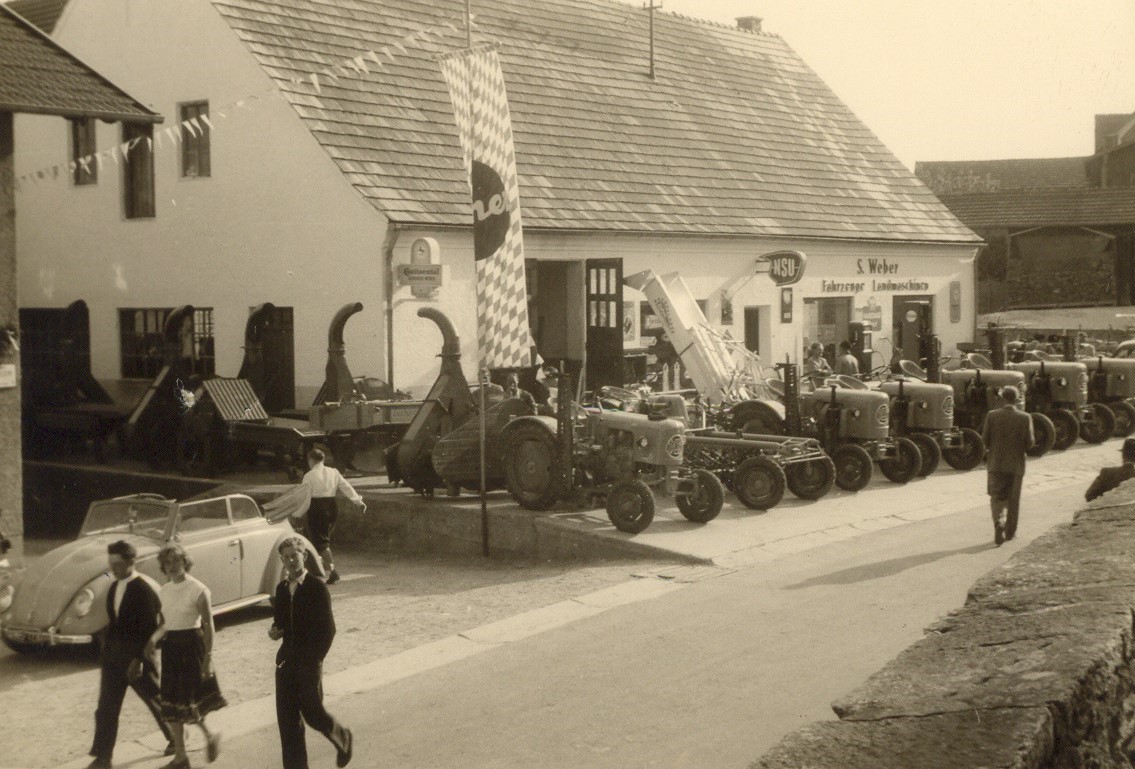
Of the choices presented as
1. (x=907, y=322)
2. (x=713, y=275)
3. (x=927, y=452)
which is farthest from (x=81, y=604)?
(x=907, y=322)

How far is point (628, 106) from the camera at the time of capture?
28344 millimetres

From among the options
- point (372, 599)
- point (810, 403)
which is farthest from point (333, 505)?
point (810, 403)

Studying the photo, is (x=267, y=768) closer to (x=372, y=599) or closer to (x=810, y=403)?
(x=372, y=599)

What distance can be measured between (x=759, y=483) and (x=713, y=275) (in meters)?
10.9

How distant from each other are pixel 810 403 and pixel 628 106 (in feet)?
38.5

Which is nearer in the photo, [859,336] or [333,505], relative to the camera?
[333,505]

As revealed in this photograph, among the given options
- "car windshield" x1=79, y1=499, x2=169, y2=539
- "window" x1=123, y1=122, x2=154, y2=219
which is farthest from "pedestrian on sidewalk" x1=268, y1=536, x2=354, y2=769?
"window" x1=123, y1=122, x2=154, y2=219

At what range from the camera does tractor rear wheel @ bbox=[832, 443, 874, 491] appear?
17.5 m

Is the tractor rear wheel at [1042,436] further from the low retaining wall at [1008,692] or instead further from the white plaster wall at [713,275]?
the low retaining wall at [1008,692]

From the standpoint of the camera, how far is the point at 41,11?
28.3 metres

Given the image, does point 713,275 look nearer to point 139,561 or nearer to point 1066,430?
point 1066,430

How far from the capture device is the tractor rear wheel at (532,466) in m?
15.8

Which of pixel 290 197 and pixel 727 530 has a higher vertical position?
pixel 290 197

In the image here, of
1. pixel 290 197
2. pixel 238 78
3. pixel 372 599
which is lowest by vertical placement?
pixel 372 599
